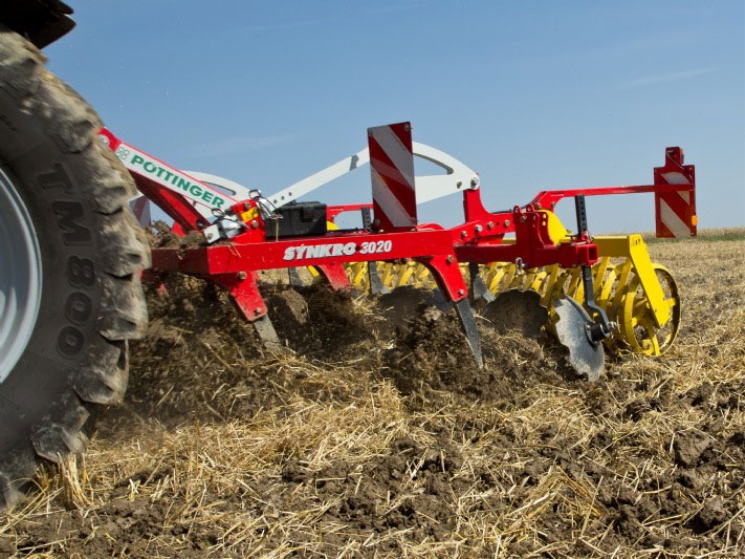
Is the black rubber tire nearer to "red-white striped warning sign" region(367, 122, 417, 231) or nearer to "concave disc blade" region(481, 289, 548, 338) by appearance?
"red-white striped warning sign" region(367, 122, 417, 231)

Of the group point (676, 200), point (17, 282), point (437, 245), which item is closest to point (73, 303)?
point (17, 282)

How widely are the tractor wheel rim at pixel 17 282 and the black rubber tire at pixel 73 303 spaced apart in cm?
2

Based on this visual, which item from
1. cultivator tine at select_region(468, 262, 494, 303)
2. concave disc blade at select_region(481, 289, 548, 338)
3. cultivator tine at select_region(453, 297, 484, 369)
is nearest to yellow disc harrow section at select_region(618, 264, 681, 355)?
concave disc blade at select_region(481, 289, 548, 338)

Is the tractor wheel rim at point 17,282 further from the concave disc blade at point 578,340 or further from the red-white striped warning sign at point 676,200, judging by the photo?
the red-white striped warning sign at point 676,200

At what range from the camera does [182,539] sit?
2.40 metres

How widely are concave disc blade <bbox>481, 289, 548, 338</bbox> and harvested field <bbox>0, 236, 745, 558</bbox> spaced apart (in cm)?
12

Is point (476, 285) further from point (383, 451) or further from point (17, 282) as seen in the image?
point (17, 282)

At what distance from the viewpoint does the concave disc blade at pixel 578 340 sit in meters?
4.45

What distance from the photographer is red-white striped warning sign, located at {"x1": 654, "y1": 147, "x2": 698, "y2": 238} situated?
6008 mm

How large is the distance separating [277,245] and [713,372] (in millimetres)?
2656

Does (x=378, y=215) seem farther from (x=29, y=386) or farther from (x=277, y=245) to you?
(x=29, y=386)

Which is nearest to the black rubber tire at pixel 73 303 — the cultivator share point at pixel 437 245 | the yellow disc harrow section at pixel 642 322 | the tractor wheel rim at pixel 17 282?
the tractor wheel rim at pixel 17 282

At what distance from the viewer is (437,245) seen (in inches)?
173

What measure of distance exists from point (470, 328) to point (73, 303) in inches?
97.3
